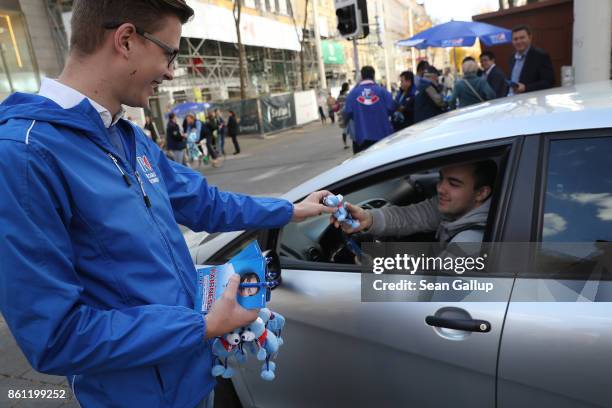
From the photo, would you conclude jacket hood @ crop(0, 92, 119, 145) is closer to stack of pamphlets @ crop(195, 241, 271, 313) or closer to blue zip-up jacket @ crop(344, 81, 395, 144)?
stack of pamphlets @ crop(195, 241, 271, 313)

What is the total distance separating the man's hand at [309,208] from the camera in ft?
5.74

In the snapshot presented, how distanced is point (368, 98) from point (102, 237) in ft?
22.1

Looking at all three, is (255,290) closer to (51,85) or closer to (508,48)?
(51,85)

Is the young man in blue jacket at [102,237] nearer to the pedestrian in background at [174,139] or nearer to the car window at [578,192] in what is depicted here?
the car window at [578,192]

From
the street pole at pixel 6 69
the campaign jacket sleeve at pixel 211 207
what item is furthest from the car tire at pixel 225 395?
the street pole at pixel 6 69

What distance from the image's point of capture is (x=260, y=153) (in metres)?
15.4

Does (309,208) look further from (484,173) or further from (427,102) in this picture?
(427,102)

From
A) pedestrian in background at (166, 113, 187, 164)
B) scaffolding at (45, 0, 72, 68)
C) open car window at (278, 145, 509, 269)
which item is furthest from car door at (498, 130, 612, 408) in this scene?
scaffolding at (45, 0, 72, 68)

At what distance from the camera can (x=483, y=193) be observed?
1.90 metres

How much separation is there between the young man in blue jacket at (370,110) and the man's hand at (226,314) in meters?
6.52

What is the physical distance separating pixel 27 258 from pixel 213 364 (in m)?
0.59

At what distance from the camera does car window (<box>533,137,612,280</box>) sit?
1440 mm

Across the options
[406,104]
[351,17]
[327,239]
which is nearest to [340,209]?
[327,239]

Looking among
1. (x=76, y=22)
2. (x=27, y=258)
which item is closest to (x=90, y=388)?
(x=27, y=258)
